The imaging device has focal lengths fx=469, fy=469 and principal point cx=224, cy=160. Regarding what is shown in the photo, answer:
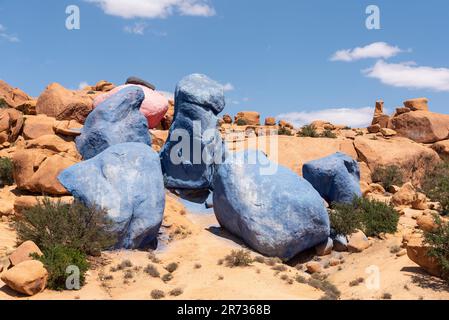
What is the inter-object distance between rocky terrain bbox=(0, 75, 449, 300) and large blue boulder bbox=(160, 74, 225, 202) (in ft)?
0.14

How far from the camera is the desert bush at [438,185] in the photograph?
15322mm

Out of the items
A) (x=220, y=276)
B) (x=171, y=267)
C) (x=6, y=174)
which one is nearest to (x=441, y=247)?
(x=220, y=276)

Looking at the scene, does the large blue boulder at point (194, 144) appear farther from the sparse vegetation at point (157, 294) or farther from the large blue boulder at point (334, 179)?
the sparse vegetation at point (157, 294)

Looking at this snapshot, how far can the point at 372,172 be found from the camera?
22.0 meters

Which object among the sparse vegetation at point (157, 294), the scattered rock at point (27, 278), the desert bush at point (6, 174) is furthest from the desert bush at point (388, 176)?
the scattered rock at point (27, 278)

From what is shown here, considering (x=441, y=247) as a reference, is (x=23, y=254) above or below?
above

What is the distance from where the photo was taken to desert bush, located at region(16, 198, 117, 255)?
9125 millimetres

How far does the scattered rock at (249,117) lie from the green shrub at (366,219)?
26.3 meters

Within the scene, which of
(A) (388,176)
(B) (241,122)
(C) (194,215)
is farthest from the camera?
(B) (241,122)

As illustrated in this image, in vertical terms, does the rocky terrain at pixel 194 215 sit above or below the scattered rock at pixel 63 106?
below

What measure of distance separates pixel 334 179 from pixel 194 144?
4.79m

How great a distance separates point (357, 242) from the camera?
12.0 metres

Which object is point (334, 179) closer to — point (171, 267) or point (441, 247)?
point (441, 247)

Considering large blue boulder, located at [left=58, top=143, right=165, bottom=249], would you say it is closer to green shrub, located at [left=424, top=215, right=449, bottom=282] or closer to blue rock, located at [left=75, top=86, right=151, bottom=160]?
blue rock, located at [left=75, top=86, right=151, bottom=160]
